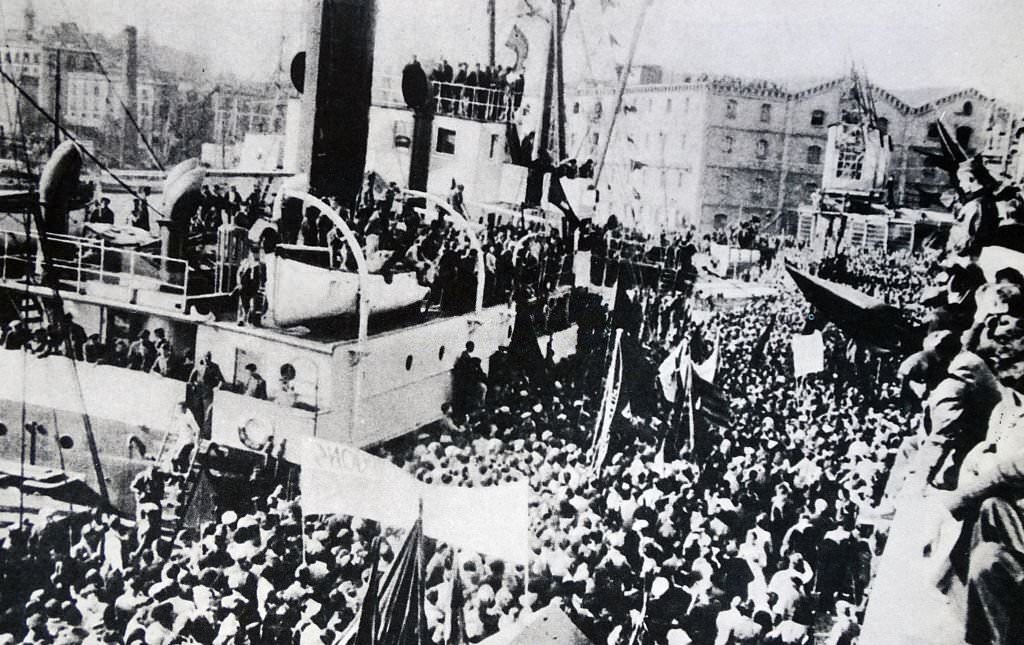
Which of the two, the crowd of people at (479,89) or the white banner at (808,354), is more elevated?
the crowd of people at (479,89)

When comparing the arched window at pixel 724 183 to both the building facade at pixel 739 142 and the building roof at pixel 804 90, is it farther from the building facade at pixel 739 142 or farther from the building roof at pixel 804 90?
the building roof at pixel 804 90

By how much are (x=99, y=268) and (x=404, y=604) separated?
2.20m

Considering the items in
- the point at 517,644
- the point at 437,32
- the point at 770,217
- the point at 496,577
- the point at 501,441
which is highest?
the point at 437,32

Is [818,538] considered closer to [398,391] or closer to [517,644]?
[517,644]

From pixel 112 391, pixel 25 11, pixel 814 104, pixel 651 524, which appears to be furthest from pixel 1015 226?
pixel 25 11

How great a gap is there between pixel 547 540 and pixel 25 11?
3.42 meters

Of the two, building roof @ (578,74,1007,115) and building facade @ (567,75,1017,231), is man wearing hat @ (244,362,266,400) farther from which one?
building roof @ (578,74,1007,115)

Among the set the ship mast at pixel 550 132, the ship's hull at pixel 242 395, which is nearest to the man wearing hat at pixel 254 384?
the ship's hull at pixel 242 395

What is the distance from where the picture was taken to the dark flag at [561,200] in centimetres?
381

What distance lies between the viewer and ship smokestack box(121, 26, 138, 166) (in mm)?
3980

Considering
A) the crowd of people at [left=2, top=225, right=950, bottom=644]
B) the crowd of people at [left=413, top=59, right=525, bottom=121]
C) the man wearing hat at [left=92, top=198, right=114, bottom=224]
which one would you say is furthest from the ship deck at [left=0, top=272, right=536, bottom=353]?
the crowd of people at [left=413, top=59, right=525, bottom=121]

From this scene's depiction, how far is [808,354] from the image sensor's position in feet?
11.6

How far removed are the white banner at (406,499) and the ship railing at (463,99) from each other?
1601 millimetres

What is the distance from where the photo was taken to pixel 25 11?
12.9 feet
